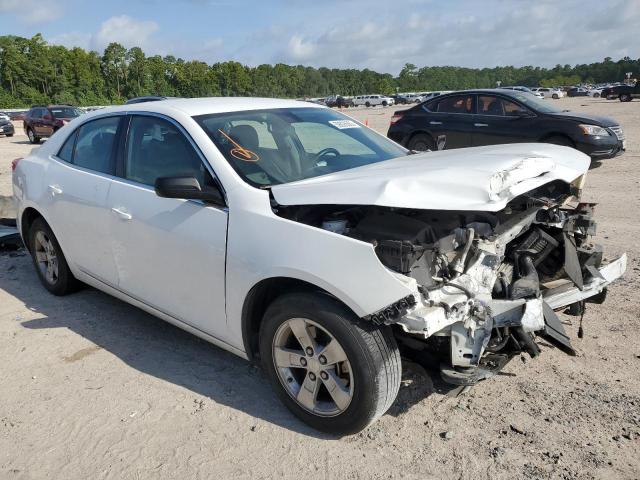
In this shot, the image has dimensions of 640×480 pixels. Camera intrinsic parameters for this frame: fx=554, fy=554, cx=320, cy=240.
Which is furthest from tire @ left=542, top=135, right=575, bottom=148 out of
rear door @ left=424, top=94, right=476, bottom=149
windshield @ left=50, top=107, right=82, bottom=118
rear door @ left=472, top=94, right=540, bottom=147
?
windshield @ left=50, top=107, right=82, bottom=118

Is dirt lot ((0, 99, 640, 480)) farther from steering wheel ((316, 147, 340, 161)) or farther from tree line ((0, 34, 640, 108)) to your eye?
tree line ((0, 34, 640, 108))

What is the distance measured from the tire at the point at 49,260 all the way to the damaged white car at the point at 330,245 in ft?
2.42

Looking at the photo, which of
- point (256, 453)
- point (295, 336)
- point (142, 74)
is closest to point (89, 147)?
point (295, 336)

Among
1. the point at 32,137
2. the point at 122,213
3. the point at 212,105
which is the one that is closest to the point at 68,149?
the point at 122,213

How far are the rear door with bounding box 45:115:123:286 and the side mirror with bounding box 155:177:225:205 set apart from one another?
39.0 inches

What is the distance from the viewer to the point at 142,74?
87.4 meters

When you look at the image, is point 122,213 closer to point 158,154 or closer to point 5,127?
point 158,154

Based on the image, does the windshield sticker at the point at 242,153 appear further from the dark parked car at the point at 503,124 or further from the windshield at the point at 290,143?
the dark parked car at the point at 503,124

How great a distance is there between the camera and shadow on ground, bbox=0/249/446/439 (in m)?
3.33

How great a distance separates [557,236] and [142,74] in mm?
92662

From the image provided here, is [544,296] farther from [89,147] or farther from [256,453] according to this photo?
[89,147]

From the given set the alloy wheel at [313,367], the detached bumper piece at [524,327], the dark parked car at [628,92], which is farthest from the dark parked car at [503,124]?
the dark parked car at [628,92]

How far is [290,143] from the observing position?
3.88m

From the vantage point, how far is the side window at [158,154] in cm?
354
